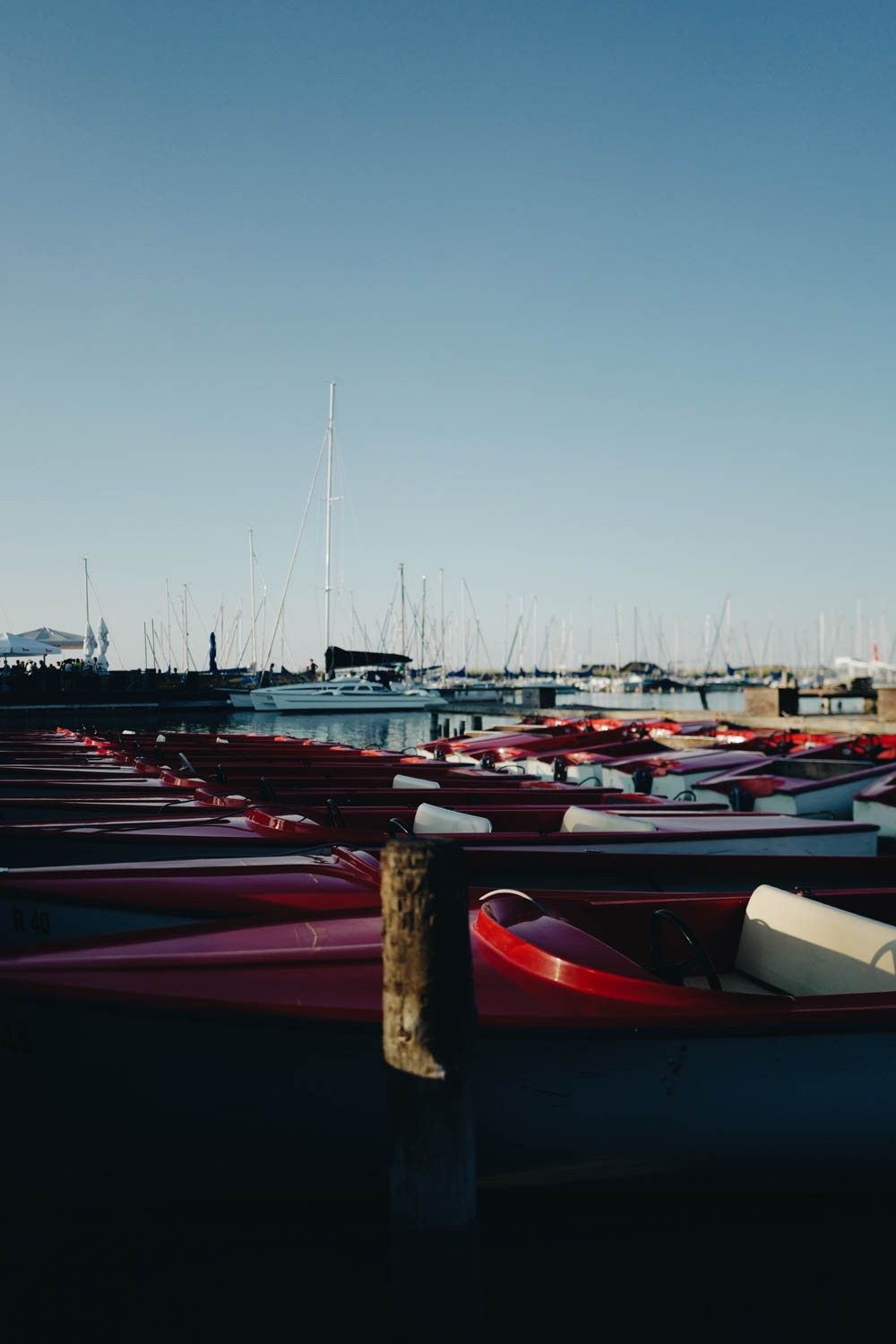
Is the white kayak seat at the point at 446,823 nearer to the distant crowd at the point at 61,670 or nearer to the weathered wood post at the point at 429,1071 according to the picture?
the weathered wood post at the point at 429,1071

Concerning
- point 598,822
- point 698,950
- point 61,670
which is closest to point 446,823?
point 598,822

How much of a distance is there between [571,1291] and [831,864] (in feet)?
13.2

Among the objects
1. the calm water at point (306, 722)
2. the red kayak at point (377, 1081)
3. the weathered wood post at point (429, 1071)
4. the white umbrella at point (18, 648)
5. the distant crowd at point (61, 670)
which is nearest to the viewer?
the weathered wood post at point (429, 1071)

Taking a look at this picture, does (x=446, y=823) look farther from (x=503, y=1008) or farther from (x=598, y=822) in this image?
(x=503, y=1008)

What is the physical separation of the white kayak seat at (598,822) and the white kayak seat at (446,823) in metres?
0.87

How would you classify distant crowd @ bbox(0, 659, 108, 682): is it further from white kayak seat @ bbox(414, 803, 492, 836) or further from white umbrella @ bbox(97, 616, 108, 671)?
white kayak seat @ bbox(414, 803, 492, 836)

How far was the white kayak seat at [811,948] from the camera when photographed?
13.4 ft

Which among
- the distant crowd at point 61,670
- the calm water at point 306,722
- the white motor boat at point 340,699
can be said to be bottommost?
the calm water at point 306,722

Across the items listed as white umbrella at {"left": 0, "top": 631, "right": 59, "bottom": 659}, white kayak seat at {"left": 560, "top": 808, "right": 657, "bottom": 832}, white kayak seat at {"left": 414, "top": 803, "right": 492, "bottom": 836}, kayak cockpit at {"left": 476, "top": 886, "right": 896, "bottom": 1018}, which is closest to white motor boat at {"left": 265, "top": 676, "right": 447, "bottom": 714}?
white umbrella at {"left": 0, "top": 631, "right": 59, "bottom": 659}

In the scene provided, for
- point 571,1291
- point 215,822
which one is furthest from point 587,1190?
point 215,822

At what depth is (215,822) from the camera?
7805mm

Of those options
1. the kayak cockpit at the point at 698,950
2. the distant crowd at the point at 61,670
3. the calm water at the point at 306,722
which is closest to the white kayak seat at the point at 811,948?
the kayak cockpit at the point at 698,950

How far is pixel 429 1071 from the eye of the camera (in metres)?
2.77

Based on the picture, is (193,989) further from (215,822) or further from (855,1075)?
(215,822)
